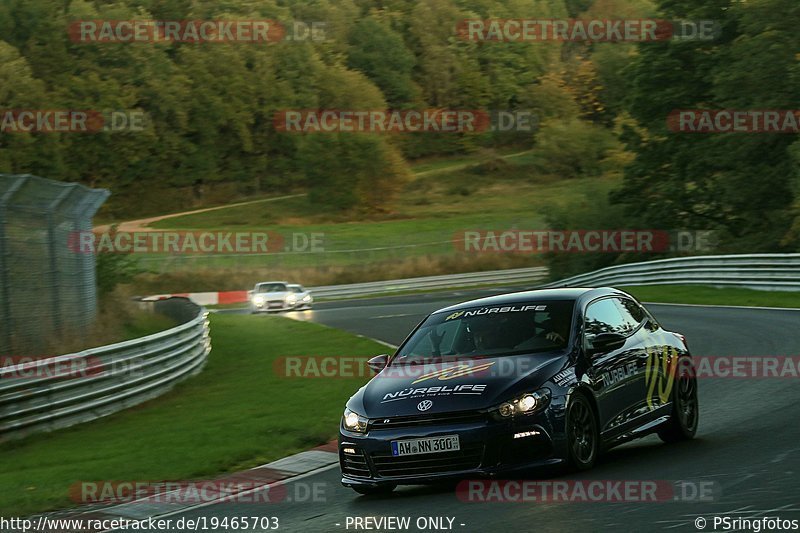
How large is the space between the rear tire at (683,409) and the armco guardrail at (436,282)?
1715 inches

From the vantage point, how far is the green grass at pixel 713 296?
2650 cm

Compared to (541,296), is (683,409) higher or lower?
lower

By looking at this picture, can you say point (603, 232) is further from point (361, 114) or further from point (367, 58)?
point (367, 58)

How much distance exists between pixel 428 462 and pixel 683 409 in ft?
10.1

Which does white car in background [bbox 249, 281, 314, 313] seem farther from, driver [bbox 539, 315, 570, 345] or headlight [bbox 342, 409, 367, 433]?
headlight [bbox 342, 409, 367, 433]

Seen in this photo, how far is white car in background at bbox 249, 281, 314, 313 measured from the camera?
141 ft

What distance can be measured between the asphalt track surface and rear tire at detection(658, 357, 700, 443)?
→ 0.12m

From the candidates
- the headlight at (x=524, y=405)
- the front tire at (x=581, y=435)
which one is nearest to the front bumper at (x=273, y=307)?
the front tire at (x=581, y=435)

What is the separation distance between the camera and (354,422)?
8.61 m

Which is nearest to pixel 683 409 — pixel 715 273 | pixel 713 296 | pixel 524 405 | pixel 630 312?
pixel 630 312

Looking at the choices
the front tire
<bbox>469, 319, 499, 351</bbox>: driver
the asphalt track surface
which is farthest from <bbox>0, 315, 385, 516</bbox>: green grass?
the front tire

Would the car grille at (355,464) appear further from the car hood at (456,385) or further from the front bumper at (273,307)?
the front bumper at (273,307)

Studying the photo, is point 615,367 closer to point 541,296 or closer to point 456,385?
point 541,296

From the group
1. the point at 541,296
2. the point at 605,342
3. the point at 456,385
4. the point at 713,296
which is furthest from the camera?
the point at 713,296
